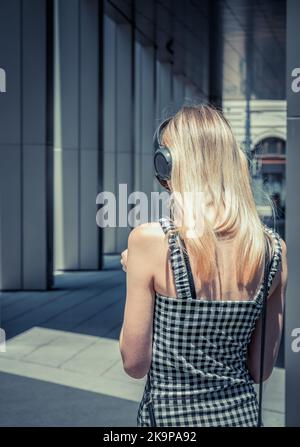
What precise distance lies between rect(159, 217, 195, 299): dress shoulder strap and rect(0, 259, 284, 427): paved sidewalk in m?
3.64

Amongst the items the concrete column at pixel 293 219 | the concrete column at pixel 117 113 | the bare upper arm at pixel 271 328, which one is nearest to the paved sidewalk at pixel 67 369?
the concrete column at pixel 293 219

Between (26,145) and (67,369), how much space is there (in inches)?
230

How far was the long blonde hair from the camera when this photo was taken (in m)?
1.79

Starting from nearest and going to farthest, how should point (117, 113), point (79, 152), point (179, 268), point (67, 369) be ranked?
1. point (179, 268)
2. point (67, 369)
3. point (79, 152)
4. point (117, 113)

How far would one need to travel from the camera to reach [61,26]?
14594 mm

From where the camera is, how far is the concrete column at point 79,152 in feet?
48.5

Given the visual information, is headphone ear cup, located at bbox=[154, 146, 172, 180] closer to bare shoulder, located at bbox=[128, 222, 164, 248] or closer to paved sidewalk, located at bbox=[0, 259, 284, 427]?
bare shoulder, located at bbox=[128, 222, 164, 248]

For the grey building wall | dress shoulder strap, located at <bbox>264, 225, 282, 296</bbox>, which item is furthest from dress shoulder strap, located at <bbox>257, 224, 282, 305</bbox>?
the grey building wall

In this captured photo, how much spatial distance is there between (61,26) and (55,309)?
21.9ft

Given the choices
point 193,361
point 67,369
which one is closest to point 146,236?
point 193,361

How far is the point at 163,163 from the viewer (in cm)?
187

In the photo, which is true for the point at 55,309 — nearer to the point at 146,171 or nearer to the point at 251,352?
the point at 251,352

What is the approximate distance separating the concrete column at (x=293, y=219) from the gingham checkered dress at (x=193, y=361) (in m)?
2.46

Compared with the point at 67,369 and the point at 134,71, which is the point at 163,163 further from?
the point at 134,71
